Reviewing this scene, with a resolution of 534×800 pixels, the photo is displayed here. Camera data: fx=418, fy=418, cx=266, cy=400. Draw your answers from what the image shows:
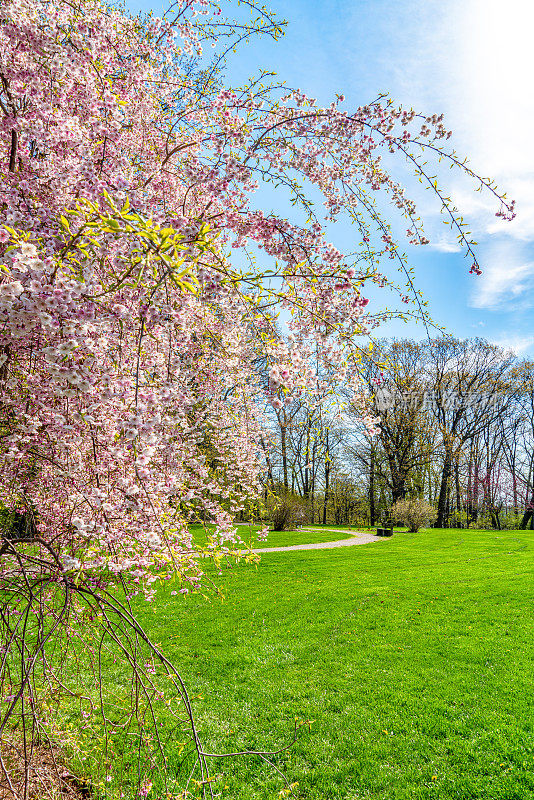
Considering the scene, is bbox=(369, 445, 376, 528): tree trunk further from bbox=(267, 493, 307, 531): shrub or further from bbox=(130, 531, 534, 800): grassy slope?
bbox=(130, 531, 534, 800): grassy slope

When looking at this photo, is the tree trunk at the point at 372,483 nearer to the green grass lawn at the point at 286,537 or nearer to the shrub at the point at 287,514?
the shrub at the point at 287,514

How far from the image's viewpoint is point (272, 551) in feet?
45.3

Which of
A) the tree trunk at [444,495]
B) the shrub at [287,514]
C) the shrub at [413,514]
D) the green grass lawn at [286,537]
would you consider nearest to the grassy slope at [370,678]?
the green grass lawn at [286,537]

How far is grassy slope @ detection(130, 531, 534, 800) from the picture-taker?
12.0ft

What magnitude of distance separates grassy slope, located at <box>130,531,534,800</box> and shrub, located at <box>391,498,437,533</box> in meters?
11.5

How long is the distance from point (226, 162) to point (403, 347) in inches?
1010

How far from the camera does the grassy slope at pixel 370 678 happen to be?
365 cm

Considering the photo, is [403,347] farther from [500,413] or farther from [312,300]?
[312,300]

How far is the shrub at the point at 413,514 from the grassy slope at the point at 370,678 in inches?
454

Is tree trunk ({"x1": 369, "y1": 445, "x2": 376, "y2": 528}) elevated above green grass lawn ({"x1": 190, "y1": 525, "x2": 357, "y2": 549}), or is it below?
above

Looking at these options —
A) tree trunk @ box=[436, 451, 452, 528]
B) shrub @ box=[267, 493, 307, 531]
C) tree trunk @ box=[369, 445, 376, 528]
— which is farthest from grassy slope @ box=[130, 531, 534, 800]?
tree trunk @ box=[436, 451, 452, 528]

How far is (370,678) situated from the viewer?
534 centimetres

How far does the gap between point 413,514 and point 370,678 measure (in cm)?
1779

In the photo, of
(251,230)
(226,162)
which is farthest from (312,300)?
(226,162)
